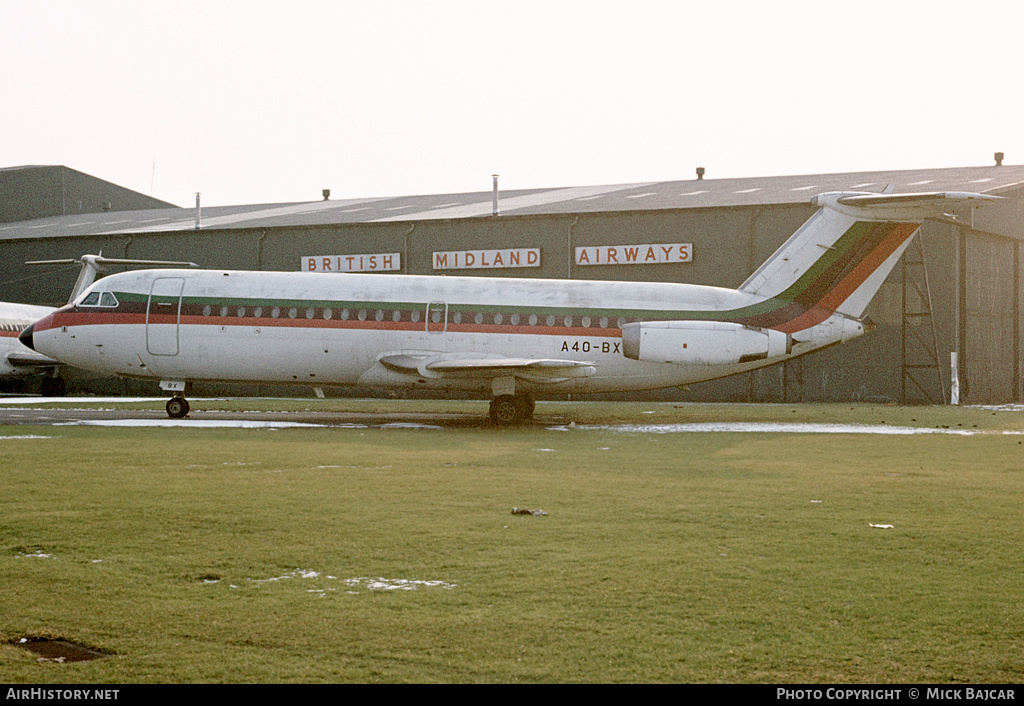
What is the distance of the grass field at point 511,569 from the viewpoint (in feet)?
19.3

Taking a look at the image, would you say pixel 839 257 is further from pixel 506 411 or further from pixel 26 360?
pixel 26 360

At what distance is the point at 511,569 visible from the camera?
8102 mm

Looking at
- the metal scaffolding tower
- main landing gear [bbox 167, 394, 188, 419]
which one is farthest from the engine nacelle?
the metal scaffolding tower

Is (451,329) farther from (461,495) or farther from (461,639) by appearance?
(461,639)

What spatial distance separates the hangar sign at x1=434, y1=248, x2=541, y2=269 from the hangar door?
16308 millimetres

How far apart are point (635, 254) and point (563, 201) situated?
818 centimetres

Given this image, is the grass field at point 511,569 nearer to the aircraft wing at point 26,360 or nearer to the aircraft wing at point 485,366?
the aircraft wing at point 485,366

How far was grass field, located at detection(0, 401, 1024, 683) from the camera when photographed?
19.3 ft

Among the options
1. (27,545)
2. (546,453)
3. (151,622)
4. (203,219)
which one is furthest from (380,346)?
(203,219)

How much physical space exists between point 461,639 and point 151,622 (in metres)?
1.97

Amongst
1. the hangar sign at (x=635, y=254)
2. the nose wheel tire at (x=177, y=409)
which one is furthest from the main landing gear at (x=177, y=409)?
the hangar sign at (x=635, y=254)

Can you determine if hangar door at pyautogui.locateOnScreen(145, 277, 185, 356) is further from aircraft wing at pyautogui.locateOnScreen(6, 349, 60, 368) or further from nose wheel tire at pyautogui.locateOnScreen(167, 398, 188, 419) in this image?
aircraft wing at pyautogui.locateOnScreen(6, 349, 60, 368)

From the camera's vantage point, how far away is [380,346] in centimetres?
2623

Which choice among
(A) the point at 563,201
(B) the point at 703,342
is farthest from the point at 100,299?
(A) the point at 563,201
